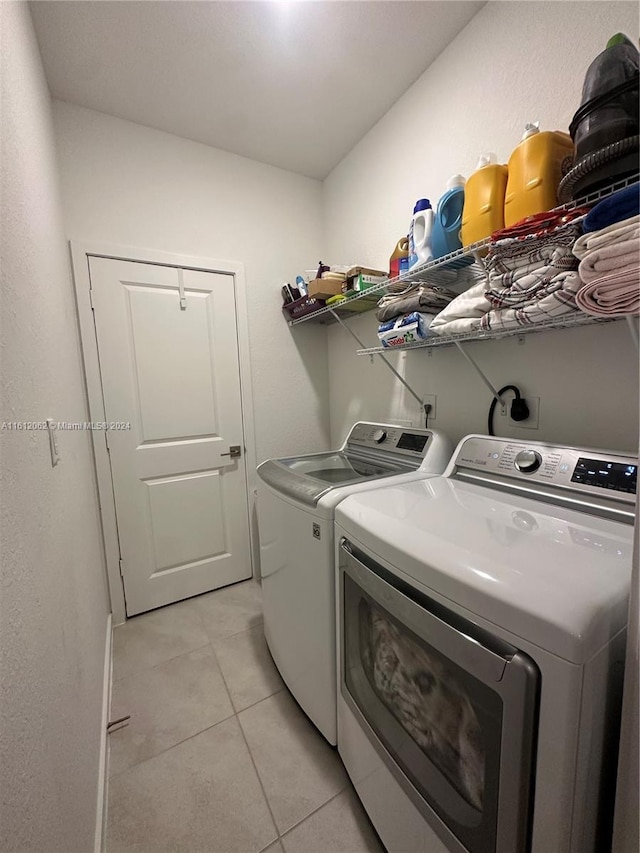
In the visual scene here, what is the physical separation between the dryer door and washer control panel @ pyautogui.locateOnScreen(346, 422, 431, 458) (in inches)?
28.1

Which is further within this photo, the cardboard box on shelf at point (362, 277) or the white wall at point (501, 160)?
the cardboard box on shelf at point (362, 277)

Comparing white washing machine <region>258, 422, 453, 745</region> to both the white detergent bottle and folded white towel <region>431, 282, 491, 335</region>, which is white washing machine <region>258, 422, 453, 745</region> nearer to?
folded white towel <region>431, 282, 491, 335</region>

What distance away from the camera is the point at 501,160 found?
137 centimetres

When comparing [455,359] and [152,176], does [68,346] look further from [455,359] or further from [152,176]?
[455,359]

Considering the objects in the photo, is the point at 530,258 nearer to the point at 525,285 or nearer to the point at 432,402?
the point at 525,285

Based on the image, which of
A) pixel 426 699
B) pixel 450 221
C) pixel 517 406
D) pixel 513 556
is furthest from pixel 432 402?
pixel 426 699

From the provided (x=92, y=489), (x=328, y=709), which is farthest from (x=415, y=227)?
(x=92, y=489)

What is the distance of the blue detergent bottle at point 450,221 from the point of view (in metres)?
1.24

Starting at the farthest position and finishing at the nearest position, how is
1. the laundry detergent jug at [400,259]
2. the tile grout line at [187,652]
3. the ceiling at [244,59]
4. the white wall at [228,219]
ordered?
the white wall at [228,219] < the tile grout line at [187,652] < the laundry detergent jug at [400,259] < the ceiling at [244,59]

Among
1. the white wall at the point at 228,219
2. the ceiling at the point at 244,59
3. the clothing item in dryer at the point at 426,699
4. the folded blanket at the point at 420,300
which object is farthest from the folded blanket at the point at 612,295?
the white wall at the point at 228,219

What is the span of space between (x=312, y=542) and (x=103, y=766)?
109cm

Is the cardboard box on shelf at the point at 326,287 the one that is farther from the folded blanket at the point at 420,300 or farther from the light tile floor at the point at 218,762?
the light tile floor at the point at 218,762

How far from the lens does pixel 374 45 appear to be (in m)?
1.51

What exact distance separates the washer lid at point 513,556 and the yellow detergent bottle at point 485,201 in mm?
852
